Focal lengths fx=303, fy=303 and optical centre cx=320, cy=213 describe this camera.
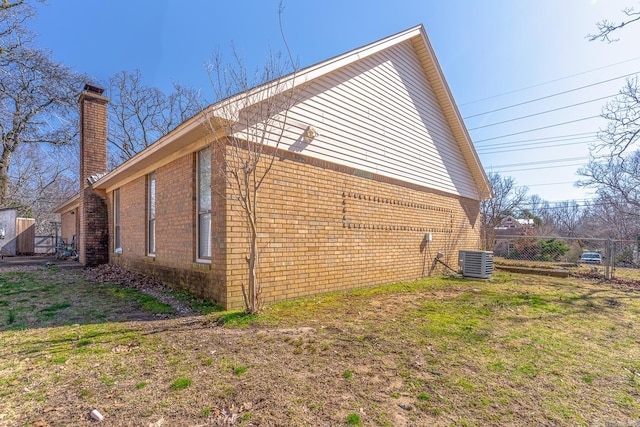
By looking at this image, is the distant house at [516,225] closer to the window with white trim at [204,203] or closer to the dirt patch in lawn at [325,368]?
the dirt patch in lawn at [325,368]

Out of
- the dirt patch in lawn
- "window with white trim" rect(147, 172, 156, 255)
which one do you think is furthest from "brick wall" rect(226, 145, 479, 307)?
"window with white trim" rect(147, 172, 156, 255)

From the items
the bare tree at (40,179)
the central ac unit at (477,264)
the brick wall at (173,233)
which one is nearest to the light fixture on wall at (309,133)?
the brick wall at (173,233)

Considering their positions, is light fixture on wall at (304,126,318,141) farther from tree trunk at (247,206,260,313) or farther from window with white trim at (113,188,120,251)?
window with white trim at (113,188,120,251)

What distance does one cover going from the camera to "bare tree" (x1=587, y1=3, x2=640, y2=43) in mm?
6605

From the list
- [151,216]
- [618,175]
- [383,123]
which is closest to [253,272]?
[151,216]

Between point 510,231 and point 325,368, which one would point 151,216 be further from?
point 510,231

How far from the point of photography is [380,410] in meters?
2.29

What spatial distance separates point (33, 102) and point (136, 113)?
591cm

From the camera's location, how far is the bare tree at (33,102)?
1608 centimetres

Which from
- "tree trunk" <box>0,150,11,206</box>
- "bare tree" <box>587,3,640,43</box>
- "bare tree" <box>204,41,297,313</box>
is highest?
"bare tree" <box>587,3,640,43</box>

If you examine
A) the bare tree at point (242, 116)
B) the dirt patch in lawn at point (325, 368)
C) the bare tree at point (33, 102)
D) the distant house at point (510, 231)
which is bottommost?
the dirt patch in lawn at point (325, 368)

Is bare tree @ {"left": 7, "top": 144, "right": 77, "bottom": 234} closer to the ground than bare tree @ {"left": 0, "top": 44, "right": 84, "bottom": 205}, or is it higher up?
closer to the ground

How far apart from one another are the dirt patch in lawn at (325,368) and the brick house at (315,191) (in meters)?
1.22

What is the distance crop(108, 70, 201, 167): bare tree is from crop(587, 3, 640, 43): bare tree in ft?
71.5
